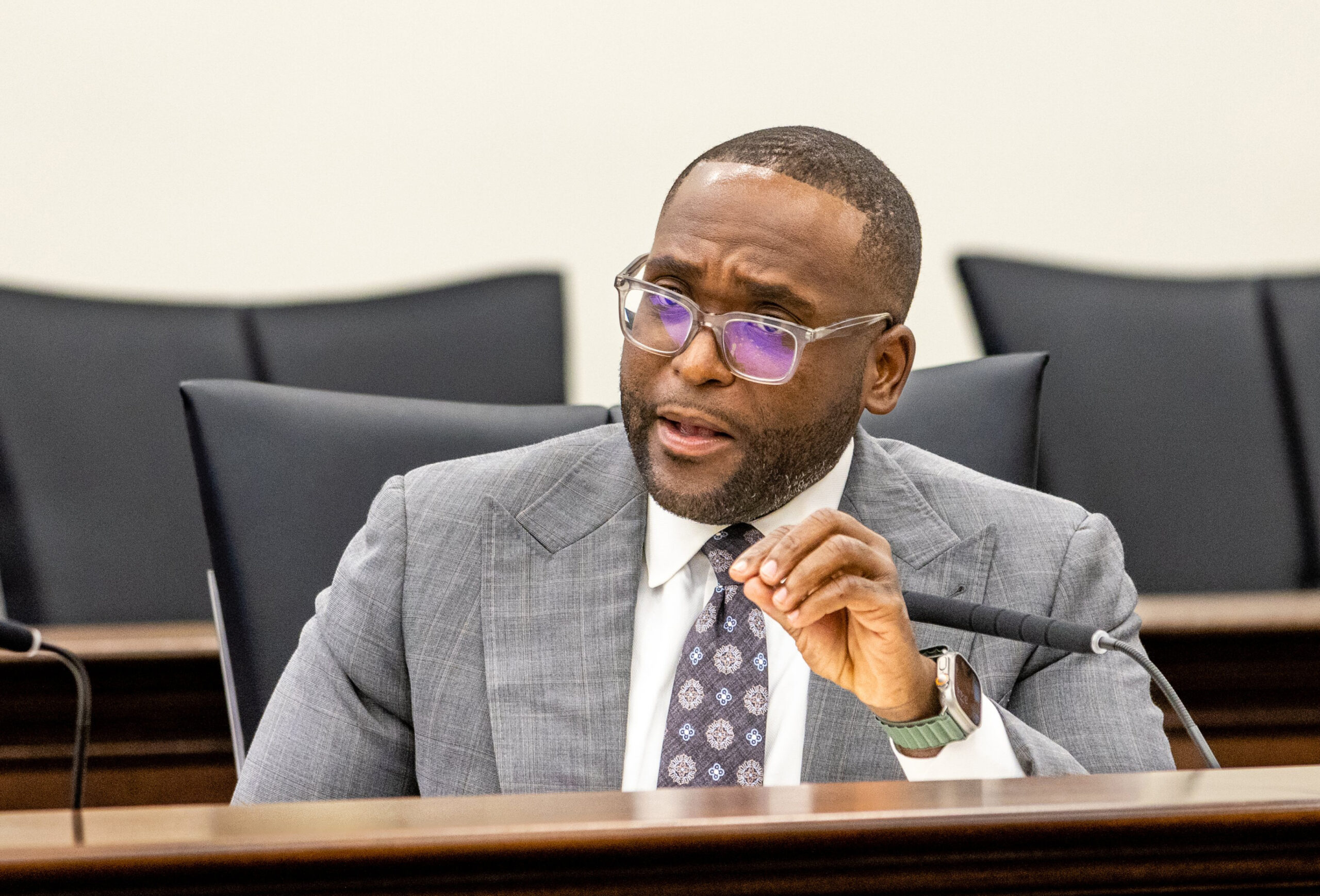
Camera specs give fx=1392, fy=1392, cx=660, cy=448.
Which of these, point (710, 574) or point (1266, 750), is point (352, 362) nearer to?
point (710, 574)

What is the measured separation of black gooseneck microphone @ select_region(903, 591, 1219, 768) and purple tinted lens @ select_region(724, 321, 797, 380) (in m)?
0.27

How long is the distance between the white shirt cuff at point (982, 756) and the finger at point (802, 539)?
18 cm

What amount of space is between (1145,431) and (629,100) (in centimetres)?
133

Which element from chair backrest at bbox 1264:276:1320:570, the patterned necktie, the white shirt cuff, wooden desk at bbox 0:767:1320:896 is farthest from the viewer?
chair backrest at bbox 1264:276:1320:570

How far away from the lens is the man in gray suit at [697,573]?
4.04 ft

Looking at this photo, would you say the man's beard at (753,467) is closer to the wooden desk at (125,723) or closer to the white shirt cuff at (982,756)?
the white shirt cuff at (982,756)

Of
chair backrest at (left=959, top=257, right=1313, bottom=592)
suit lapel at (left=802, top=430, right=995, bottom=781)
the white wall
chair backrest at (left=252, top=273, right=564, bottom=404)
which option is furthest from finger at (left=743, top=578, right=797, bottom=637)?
the white wall

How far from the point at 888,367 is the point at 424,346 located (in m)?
0.72

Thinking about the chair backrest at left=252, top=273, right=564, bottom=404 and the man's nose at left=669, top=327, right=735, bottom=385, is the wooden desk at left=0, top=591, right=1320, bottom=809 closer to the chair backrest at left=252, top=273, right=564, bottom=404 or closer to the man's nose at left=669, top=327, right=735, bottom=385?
the chair backrest at left=252, top=273, right=564, bottom=404

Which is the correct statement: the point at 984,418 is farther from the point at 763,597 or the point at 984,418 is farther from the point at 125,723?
the point at 125,723

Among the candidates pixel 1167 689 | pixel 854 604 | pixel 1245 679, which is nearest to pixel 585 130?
pixel 1245 679

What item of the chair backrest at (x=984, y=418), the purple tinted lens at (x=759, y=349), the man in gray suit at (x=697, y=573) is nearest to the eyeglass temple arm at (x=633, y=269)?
the man in gray suit at (x=697, y=573)

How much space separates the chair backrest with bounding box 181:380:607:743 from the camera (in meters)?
1.36

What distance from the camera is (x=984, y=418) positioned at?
147cm
